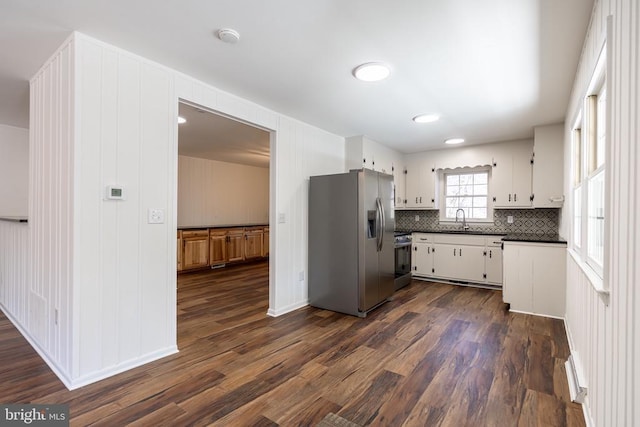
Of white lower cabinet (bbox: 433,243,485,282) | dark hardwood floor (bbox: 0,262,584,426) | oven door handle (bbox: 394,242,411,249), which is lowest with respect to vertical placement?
dark hardwood floor (bbox: 0,262,584,426)

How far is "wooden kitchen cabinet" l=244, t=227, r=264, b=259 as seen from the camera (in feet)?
22.8

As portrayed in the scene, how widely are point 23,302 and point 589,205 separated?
4.98m

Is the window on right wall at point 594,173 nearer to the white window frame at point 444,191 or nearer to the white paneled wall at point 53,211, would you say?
the white window frame at point 444,191

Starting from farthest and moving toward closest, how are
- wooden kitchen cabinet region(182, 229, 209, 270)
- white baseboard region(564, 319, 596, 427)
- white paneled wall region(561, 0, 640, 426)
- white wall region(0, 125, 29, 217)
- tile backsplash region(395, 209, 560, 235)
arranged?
wooden kitchen cabinet region(182, 229, 209, 270) → tile backsplash region(395, 209, 560, 235) → white wall region(0, 125, 29, 217) → white baseboard region(564, 319, 596, 427) → white paneled wall region(561, 0, 640, 426)

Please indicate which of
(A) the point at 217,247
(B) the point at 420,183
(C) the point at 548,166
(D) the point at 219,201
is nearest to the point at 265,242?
(A) the point at 217,247

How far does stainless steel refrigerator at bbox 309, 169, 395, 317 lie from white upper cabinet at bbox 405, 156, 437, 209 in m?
1.81

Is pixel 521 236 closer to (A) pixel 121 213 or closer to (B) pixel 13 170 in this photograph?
(A) pixel 121 213

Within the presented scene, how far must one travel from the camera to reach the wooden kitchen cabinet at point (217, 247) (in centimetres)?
618

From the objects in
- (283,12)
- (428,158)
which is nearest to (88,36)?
(283,12)

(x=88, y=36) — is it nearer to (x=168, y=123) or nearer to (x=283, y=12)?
(x=168, y=123)

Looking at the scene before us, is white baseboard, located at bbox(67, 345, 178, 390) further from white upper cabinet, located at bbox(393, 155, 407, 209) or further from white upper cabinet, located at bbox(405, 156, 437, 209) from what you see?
white upper cabinet, located at bbox(405, 156, 437, 209)

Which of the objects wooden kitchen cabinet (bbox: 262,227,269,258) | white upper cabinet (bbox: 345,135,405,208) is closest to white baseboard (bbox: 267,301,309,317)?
white upper cabinet (bbox: 345,135,405,208)

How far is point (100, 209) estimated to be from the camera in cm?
212

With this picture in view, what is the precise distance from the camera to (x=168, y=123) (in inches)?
98.1
